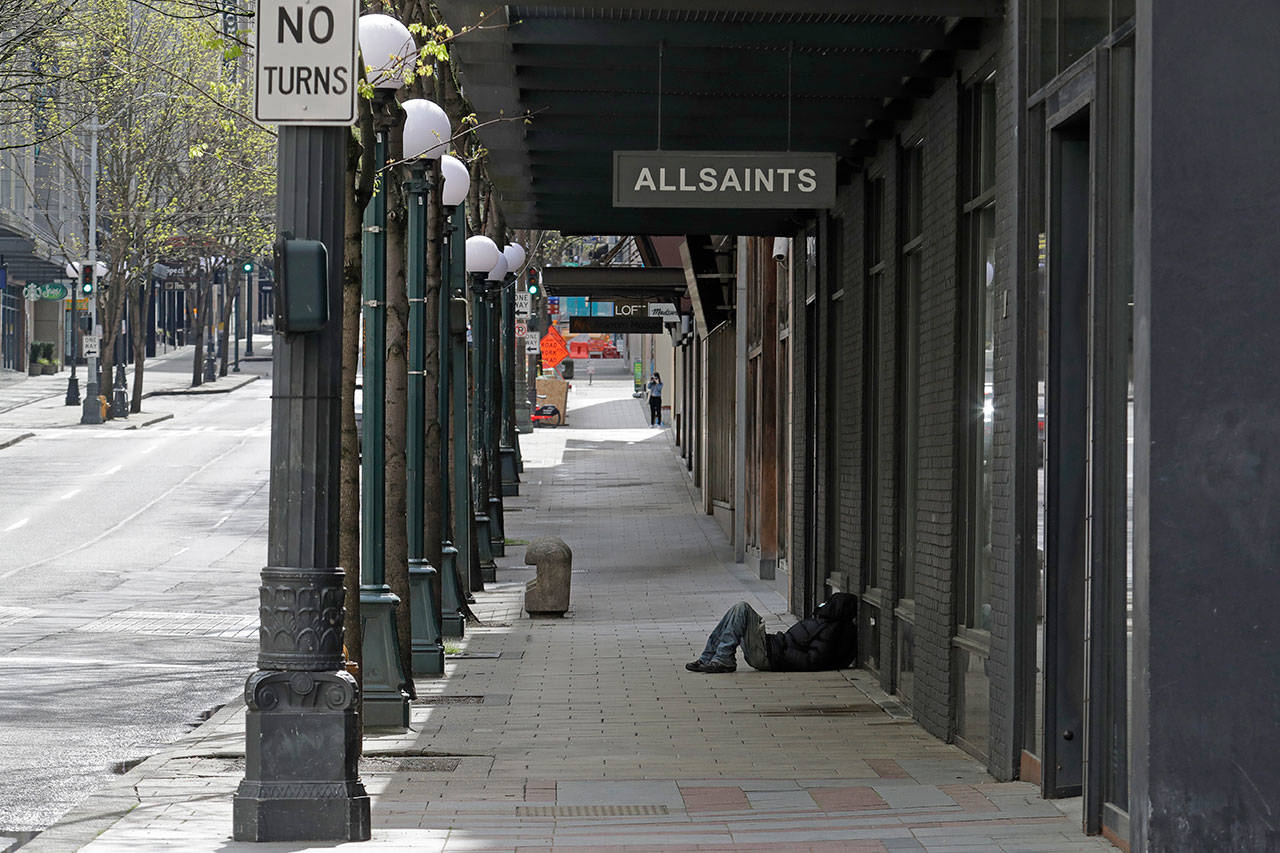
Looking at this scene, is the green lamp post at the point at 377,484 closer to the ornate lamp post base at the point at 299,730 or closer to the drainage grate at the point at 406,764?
the drainage grate at the point at 406,764

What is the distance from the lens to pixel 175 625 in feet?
61.5

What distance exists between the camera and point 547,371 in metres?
89.3

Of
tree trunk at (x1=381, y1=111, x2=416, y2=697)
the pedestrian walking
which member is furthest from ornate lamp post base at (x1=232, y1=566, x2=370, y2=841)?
the pedestrian walking

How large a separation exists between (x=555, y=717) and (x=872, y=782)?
3.59 m

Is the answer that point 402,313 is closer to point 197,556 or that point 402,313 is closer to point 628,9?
point 628,9

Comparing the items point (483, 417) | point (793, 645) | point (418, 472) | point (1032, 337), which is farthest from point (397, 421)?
point (483, 417)

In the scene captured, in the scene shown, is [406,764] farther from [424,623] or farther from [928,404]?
[424,623]

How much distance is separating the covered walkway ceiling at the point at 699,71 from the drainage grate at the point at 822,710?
4063 millimetres

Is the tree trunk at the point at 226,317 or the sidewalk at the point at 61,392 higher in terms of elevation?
the tree trunk at the point at 226,317

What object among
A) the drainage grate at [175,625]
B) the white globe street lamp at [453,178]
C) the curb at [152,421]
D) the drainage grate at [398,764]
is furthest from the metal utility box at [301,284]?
the curb at [152,421]

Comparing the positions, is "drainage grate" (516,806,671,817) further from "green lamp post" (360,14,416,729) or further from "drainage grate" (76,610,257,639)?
"drainage grate" (76,610,257,639)

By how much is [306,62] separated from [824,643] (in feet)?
29.0

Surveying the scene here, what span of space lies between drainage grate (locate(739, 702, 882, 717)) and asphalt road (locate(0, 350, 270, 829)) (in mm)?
4035

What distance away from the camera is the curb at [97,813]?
8133 mm
